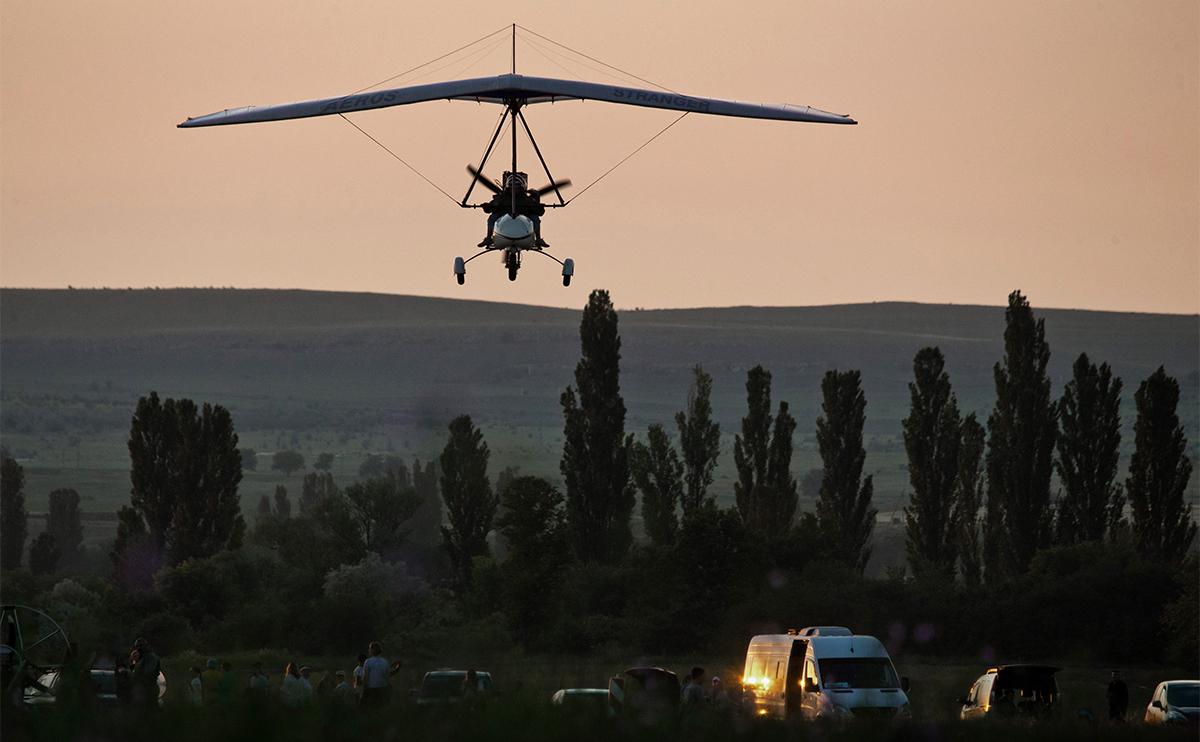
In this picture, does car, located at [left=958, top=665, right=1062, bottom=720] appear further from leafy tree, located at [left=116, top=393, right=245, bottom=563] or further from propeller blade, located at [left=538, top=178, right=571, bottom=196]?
leafy tree, located at [left=116, top=393, right=245, bottom=563]

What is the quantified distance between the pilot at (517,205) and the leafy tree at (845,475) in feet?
142

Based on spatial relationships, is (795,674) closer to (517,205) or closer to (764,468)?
(517,205)

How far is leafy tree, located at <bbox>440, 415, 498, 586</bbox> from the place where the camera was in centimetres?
9512

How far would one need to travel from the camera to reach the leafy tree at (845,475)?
89875 millimetres

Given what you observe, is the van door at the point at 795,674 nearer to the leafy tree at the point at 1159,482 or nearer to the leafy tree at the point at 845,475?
the leafy tree at the point at 1159,482

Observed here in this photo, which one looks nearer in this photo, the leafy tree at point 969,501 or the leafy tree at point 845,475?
the leafy tree at point 969,501

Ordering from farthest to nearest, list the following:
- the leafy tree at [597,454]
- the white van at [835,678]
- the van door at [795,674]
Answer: the leafy tree at [597,454] < the van door at [795,674] < the white van at [835,678]

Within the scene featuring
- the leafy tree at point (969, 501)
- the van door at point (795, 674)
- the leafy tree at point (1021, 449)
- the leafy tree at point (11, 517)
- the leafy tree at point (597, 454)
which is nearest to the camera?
the van door at point (795, 674)

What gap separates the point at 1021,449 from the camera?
8538cm

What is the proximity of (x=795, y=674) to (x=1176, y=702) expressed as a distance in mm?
6152

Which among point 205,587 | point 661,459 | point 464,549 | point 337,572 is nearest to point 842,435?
point 661,459

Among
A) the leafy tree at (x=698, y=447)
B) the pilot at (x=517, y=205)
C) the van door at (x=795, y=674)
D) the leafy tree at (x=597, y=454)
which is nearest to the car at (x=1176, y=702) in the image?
the van door at (x=795, y=674)

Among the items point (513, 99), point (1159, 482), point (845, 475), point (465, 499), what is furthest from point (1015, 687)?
point (465, 499)

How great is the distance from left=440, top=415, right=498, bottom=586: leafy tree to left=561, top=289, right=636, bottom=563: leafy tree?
6.12 metres
